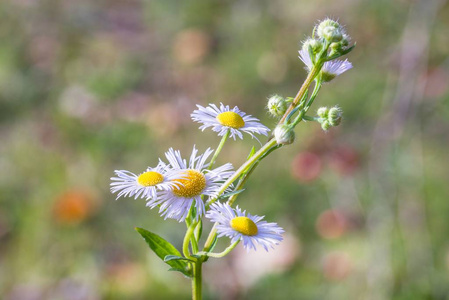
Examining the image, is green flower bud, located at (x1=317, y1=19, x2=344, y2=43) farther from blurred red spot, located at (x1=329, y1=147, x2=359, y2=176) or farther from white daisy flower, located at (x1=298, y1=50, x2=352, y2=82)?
blurred red spot, located at (x1=329, y1=147, x2=359, y2=176)

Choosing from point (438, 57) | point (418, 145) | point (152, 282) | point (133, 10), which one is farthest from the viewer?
point (133, 10)

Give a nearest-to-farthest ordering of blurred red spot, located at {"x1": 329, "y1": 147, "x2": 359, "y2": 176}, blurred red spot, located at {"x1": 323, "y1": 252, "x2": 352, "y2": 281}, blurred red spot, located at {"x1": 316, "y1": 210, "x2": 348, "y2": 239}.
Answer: blurred red spot, located at {"x1": 323, "y1": 252, "x2": 352, "y2": 281}, blurred red spot, located at {"x1": 316, "y1": 210, "x2": 348, "y2": 239}, blurred red spot, located at {"x1": 329, "y1": 147, "x2": 359, "y2": 176}

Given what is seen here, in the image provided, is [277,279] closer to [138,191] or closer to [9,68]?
[138,191]

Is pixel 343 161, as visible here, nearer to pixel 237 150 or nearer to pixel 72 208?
pixel 237 150

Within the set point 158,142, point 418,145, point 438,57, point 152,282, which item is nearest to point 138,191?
point 152,282

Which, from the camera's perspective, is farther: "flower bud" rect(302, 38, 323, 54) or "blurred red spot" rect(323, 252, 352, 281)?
"blurred red spot" rect(323, 252, 352, 281)

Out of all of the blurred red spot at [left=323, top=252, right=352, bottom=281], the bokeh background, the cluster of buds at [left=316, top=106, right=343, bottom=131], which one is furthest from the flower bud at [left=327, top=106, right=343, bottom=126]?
the blurred red spot at [left=323, top=252, right=352, bottom=281]
